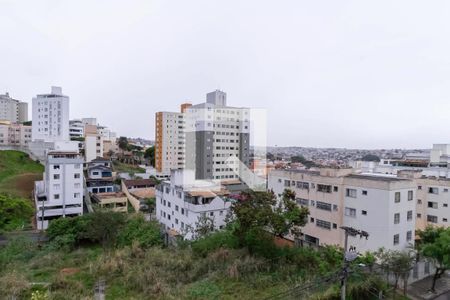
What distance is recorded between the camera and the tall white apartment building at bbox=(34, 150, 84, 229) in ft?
78.9

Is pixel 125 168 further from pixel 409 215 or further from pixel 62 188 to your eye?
pixel 409 215

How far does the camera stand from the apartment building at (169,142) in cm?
4175

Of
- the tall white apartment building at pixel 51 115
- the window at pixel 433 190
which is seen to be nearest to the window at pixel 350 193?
the window at pixel 433 190

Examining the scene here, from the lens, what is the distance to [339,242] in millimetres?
15648

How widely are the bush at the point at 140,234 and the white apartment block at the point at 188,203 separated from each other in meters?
1.48

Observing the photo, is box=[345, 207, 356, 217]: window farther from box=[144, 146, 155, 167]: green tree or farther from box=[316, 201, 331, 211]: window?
box=[144, 146, 155, 167]: green tree

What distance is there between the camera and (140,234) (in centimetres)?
1795

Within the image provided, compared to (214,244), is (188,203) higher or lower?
higher

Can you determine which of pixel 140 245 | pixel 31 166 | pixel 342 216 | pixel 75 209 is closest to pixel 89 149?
pixel 31 166

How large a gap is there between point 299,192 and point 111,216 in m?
11.6

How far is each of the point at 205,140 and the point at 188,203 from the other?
2074cm

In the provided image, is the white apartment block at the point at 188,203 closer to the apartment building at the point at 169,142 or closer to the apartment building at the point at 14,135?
the apartment building at the point at 169,142

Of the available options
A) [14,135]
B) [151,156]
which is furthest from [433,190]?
[14,135]

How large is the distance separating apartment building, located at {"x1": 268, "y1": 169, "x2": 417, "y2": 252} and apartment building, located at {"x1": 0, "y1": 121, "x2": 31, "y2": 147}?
148 ft
